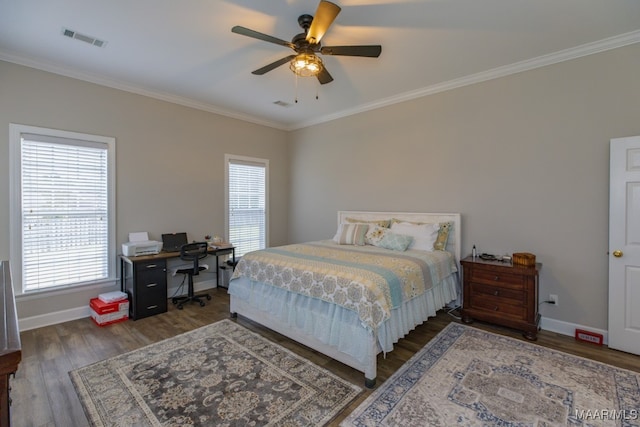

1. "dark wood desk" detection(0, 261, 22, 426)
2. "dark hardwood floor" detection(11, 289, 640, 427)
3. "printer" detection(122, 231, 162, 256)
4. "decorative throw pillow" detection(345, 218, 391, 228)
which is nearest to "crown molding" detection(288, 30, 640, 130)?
"decorative throw pillow" detection(345, 218, 391, 228)

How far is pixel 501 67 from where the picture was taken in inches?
134

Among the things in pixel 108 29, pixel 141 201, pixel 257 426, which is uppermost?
pixel 108 29

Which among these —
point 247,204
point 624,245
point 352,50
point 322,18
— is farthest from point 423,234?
point 247,204

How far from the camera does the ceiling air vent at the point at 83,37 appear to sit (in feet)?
9.00

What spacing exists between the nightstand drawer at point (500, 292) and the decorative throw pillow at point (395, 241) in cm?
86

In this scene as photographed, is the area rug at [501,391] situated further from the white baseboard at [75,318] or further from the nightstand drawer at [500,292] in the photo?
the white baseboard at [75,318]

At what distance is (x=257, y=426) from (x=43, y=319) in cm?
319

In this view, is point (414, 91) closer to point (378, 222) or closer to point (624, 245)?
point (378, 222)

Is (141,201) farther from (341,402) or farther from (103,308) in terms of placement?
(341,402)

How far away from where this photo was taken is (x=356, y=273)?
2.53 meters

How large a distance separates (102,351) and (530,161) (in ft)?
16.1

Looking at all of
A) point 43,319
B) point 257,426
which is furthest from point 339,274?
point 43,319

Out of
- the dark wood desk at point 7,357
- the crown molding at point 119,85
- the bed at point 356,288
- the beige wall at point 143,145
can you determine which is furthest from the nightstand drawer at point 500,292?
the crown molding at point 119,85

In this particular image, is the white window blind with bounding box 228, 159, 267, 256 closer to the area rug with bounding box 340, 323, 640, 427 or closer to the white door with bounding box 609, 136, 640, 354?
the area rug with bounding box 340, 323, 640, 427
